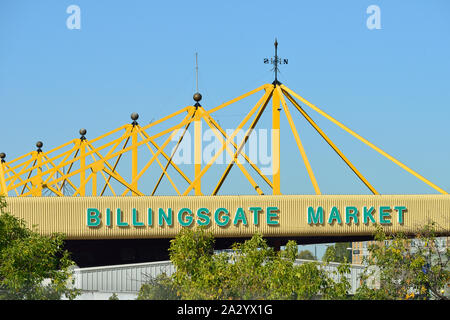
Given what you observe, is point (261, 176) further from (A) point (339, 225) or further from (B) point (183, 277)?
(B) point (183, 277)

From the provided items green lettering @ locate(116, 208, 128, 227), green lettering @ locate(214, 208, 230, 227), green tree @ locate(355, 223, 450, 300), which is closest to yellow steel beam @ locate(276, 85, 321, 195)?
green lettering @ locate(214, 208, 230, 227)

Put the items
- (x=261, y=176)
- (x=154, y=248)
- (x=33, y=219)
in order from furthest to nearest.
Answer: (x=154, y=248) < (x=261, y=176) < (x=33, y=219)

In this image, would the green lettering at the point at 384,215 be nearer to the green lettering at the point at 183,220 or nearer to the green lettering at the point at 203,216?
the green lettering at the point at 203,216

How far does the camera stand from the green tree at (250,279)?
38.6 metres

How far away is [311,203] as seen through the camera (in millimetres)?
64938

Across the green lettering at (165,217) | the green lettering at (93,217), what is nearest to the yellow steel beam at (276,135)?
the green lettering at (165,217)

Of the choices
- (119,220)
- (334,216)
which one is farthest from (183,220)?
(334,216)

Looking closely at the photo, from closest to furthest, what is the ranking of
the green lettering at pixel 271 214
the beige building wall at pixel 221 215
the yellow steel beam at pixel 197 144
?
the beige building wall at pixel 221 215 < the green lettering at pixel 271 214 < the yellow steel beam at pixel 197 144

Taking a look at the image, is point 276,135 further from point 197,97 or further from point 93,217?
point 93,217

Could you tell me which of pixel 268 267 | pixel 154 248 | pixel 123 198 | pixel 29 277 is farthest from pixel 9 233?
pixel 154 248

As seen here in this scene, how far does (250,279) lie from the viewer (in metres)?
39.9

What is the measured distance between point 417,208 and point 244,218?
548 inches

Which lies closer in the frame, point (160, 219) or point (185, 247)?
point (185, 247)

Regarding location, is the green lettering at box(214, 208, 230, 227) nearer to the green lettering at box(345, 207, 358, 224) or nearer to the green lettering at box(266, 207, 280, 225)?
the green lettering at box(266, 207, 280, 225)
